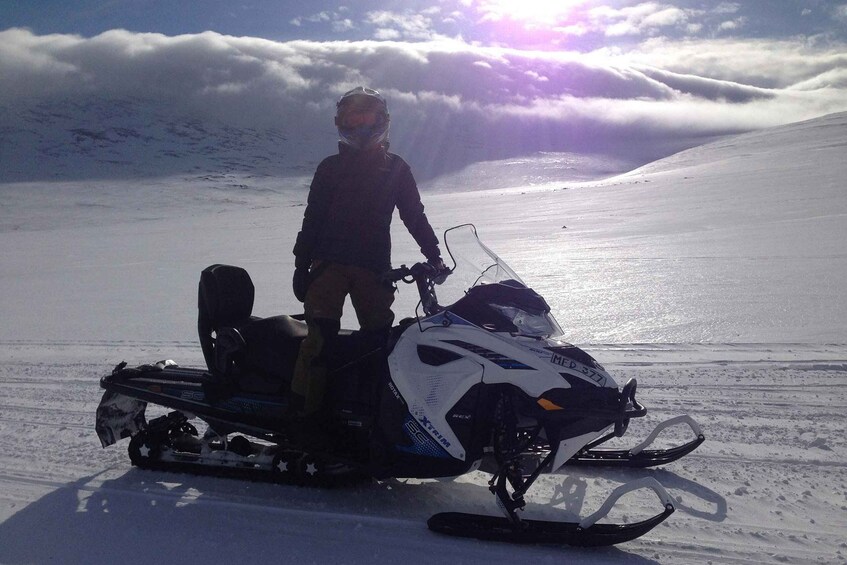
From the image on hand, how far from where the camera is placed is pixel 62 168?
60562mm

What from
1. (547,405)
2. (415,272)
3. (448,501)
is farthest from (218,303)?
(547,405)

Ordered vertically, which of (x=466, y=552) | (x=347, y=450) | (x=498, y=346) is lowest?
(x=466, y=552)

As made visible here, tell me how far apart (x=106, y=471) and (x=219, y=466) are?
663 mm

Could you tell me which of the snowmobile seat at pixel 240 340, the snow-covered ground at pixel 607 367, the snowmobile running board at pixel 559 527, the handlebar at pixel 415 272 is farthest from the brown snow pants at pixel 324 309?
the snowmobile running board at pixel 559 527

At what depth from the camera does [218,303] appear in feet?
12.4

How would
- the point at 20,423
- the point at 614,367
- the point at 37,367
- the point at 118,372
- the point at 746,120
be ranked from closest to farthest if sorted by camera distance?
the point at 118,372
the point at 20,423
the point at 614,367
the point at 37,367
the point at 746,120

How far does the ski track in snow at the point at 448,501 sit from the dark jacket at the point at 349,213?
1.20 meters

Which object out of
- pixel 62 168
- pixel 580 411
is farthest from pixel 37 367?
pixel 62 168

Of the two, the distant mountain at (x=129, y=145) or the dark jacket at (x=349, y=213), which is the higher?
the distant mountain at (x=129, y=145)

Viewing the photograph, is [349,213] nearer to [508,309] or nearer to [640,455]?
[508,309]

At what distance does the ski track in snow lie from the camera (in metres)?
2.99

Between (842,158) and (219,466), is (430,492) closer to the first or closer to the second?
(219,466)

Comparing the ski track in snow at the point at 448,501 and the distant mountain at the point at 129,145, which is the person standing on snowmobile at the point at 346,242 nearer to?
the ski track in snow at the point at 448,501

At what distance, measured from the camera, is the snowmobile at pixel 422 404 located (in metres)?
3.03
